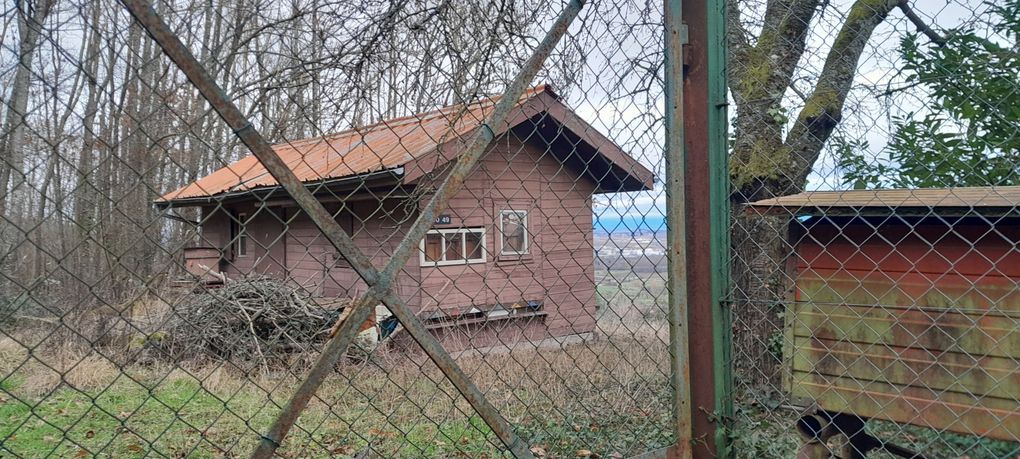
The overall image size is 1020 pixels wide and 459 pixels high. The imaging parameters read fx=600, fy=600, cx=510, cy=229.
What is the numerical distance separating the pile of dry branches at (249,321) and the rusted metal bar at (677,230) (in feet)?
19.2

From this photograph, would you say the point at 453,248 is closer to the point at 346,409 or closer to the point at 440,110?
the point at 346,409

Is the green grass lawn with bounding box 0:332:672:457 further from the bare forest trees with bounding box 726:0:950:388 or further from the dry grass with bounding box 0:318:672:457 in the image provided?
the bare forest trees with bounding box 726:0:950:388

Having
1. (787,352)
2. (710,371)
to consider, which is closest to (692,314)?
(710,371)

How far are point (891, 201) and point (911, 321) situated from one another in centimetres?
42

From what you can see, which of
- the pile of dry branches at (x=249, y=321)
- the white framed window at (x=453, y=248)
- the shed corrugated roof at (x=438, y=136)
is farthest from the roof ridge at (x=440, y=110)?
the white framed window at (x=453, y=248)

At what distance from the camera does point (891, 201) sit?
2066mm

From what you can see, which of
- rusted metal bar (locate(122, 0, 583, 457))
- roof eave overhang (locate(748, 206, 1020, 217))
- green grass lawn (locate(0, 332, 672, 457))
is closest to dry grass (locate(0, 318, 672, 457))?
green grass lawn (locate(0, 332, 672, 457))

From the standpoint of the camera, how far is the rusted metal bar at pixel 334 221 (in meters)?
1.35

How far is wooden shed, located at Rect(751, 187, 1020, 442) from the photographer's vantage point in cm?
195

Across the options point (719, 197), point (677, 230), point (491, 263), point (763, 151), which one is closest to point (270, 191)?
point (677, 230)

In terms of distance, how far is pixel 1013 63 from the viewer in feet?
8.27

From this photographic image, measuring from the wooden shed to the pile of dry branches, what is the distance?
6.15 meters

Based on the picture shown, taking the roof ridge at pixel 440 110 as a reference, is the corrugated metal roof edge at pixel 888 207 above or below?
below

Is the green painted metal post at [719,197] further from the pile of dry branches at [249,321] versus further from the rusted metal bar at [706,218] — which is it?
the pile of dry branches at [249,321]
